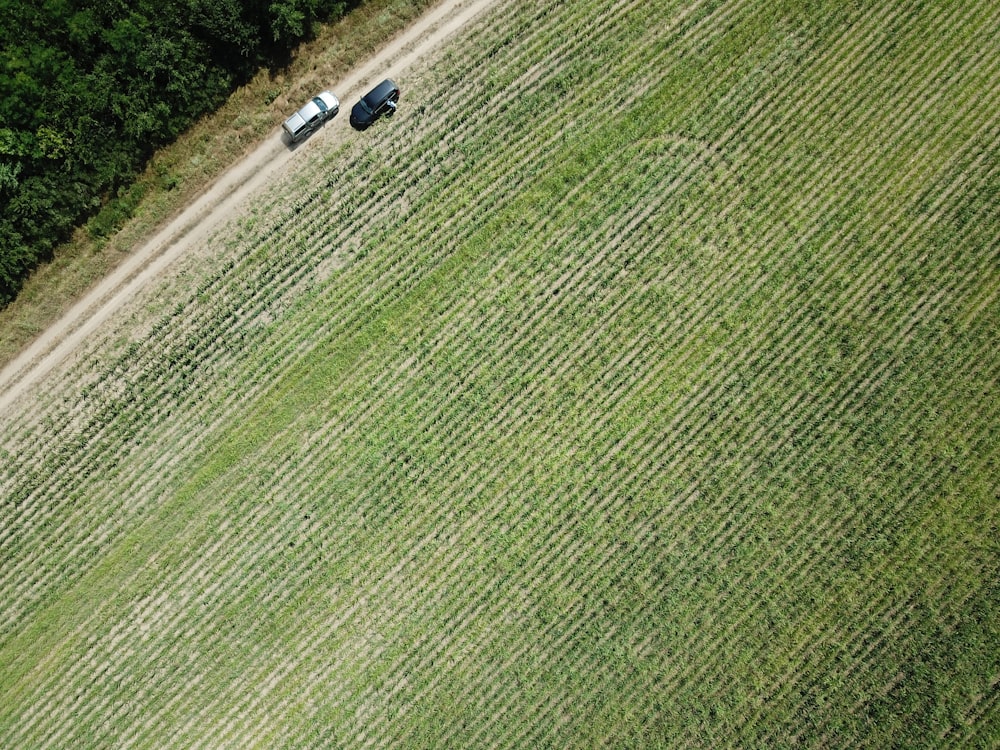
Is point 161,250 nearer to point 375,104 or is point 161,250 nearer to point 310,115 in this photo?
point 310,115

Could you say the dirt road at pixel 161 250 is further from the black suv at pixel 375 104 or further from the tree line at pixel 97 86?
the tree line at pixel 97 86

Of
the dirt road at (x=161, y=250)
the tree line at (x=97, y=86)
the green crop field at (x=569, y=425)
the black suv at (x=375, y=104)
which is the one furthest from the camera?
the dirt road at (x=161, y=250)

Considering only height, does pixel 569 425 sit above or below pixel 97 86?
below

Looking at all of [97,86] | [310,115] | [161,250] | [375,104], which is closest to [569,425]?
[375,104]

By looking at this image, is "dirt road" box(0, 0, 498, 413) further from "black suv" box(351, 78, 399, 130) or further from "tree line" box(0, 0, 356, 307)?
"tree line" box(0, 0, 356, 307)

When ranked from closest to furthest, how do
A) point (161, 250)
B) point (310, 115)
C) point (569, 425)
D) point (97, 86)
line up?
1. point (97, 86)
2. point (569, 425)
3. point (310, 115)
4. point (161, 250)

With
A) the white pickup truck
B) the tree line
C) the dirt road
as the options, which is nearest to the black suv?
the dirt road

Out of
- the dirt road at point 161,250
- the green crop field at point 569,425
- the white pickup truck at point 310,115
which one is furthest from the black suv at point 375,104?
the white pickup truck at point 310,115
